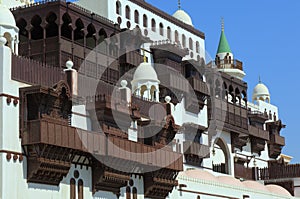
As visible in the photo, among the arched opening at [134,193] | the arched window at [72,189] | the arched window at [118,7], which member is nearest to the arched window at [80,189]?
the arched window at [72,189]

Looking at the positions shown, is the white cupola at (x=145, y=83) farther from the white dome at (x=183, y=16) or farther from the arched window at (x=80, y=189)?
the white dome at (x=183, y=16)

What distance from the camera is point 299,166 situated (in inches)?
2377

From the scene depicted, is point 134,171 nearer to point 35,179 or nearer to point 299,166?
point 35,179

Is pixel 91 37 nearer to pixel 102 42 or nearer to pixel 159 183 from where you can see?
pixel 102 42

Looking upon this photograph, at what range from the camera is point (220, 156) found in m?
57.1

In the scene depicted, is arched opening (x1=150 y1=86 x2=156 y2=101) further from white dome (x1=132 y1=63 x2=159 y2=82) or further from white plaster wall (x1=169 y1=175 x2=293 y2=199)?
white plaster wall (x1=169 y1=175 x2=293 y2=199)

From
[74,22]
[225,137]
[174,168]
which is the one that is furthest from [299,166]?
[74,22]

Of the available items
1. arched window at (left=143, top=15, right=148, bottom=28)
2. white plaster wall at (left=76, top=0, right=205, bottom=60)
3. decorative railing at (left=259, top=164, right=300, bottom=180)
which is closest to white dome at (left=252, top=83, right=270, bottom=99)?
decorative railing at (left=259, top=164, right=300, bottom=180)

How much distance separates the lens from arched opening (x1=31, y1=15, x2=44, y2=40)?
41.1 meters

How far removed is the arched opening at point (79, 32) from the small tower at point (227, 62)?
1055 inches

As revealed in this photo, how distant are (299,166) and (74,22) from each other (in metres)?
27.6

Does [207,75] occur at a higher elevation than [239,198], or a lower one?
higher

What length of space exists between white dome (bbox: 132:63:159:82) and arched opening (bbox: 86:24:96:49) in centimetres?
343

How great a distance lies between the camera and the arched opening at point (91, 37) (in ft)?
140
